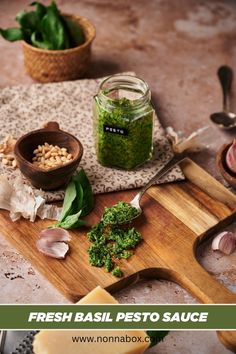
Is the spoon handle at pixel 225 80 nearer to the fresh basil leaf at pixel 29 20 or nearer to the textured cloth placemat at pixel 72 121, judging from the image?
the textured cloth placemat at pixel 72 121

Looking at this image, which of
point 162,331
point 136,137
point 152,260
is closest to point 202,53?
point 136,137

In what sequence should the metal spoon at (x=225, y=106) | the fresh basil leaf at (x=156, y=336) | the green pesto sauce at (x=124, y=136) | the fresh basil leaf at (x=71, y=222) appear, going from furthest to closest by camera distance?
the metal spoon at (x=225, y=106) → the green pesto sauce at (x=124, y=136) → the fresh basil leaf at (x=71, y=222) → the fresh basil leaf at (x=156, y=336)

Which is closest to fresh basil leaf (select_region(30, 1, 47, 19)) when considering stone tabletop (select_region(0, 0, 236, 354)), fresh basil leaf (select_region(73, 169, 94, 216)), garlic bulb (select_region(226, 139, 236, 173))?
stone tabletop (select_region(0, 0, 236, 354))

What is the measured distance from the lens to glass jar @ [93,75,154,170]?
1875mm

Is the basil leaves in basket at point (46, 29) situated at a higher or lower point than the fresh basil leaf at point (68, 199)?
higher

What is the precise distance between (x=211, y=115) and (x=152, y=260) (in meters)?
0.69

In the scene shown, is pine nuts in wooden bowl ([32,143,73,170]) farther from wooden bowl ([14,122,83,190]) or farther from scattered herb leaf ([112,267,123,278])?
scattered herb leaf ([112,267,123,278])

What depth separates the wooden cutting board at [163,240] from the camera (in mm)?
1651

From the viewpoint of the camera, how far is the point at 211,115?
2244mm

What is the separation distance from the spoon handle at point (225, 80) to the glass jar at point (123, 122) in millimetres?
406

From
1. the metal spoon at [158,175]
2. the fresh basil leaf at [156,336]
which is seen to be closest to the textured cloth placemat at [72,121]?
the metal spoon at [158,175]

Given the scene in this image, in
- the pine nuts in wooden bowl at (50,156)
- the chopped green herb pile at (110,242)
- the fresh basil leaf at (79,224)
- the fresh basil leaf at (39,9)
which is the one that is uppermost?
the fresh basil leaf at (39,9)

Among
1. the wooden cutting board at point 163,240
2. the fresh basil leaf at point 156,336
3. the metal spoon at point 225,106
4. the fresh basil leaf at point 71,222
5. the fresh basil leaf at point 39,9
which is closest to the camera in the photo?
the fresh basil leaf at point 156,336

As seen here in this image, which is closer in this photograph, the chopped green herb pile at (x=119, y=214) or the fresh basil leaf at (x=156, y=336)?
→ the fresh basil leaf at (x=156, y=336)
